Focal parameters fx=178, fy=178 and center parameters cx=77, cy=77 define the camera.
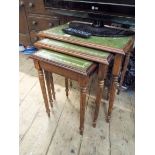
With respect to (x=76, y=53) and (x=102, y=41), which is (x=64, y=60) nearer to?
(x=76, y=53)

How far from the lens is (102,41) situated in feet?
3.38

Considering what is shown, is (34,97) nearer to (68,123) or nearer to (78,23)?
(68,123)

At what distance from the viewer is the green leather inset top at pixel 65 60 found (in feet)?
2.97

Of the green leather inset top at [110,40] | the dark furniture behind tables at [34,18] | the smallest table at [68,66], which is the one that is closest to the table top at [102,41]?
the green leather inset top at [110,40]

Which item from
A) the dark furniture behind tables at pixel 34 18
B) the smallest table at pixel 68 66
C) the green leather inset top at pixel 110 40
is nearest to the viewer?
the smallest table at pixel 68 66

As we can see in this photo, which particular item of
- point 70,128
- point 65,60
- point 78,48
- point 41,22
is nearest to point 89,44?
point 78,48

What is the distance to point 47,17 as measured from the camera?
1.72 meters

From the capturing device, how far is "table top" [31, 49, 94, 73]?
2.93 feet

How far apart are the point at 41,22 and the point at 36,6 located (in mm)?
154

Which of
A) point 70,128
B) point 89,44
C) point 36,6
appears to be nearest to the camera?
point 89,44

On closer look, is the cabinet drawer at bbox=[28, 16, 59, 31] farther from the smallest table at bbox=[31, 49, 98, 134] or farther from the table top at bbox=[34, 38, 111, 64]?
the smallest table at bbox=[31, 49, 98, 134]

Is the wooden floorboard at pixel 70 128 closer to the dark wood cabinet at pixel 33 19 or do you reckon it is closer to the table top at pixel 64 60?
the table top at pixel 64 60

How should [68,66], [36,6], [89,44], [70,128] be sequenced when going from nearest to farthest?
[68,66] → [89,44] → [70,128] → [36,6]
